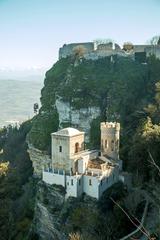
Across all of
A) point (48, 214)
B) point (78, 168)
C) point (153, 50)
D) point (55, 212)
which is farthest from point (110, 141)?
point (153, 50)

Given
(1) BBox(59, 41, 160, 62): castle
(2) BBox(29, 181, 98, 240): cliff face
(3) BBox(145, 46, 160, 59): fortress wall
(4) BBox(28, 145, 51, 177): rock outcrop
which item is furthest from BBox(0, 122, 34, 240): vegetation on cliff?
(3) BBox(145, 46, 160, 59): fortress wall

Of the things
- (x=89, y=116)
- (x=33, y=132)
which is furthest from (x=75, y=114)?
(x=33, y=132)

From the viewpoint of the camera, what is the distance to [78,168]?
2695cm

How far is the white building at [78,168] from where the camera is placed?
2605 centimetres

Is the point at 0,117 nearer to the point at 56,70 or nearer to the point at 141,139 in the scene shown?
the point at 56,70

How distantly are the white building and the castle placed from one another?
21.7 m

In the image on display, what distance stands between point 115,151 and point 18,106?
156 metres

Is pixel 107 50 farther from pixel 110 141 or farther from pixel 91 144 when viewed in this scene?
pixel 110 141

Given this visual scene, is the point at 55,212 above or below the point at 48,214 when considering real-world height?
above

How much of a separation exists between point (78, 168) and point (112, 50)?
25.7 m

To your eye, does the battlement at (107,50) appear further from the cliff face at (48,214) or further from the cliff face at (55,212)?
the cliff face at (55,212)

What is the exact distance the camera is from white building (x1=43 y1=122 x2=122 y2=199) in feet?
85.5

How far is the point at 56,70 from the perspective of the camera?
52000 millimetres

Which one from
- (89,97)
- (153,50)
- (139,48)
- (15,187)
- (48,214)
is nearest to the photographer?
(48,214)
